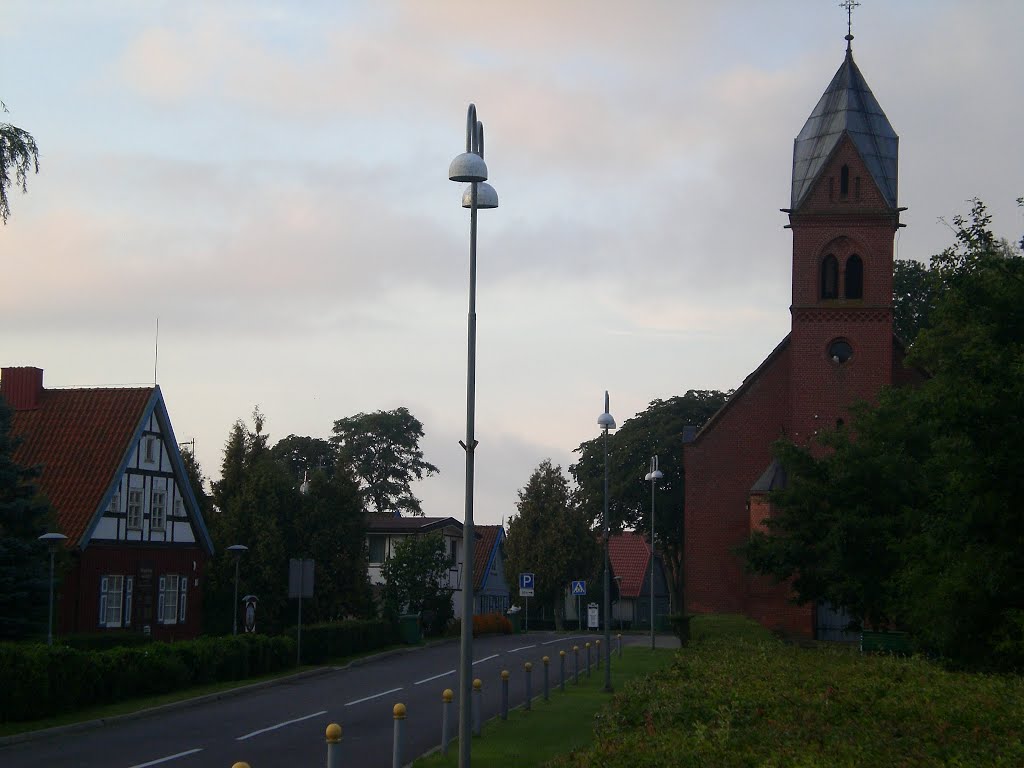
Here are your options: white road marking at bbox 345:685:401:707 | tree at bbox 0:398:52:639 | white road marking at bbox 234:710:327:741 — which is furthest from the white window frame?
white road marking at bbox 234:710:327:741

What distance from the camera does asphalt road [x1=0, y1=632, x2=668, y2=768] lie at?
54.3ft

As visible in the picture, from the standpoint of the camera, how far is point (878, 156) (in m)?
48.3

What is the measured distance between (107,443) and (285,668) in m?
11.0

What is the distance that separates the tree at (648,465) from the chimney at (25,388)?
113 ft

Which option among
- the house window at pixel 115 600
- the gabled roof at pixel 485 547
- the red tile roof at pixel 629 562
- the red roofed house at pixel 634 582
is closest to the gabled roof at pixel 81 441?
the house window at pixel 115 600

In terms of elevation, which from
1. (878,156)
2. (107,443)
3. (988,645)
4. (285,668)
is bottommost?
(285,668)

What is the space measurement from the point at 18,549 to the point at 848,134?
1311 inches

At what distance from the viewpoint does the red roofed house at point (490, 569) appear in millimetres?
77125

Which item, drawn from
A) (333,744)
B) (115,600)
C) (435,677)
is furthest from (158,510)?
(333,744)

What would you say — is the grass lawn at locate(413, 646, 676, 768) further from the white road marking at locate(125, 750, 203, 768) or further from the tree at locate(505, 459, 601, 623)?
the tree at locate(505, 459, 601, 623)

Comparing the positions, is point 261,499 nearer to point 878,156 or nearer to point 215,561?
point 215,561

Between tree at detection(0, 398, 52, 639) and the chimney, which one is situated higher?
the chimney

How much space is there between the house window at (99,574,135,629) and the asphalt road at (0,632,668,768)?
863 cm

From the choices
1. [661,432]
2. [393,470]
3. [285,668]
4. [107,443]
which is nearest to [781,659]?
[285,668]
